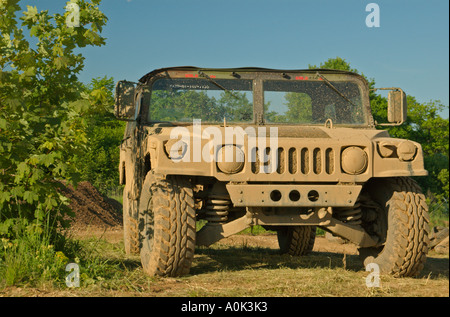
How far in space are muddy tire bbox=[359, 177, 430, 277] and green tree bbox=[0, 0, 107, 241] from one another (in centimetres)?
274

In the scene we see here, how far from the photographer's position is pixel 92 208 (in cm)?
1379

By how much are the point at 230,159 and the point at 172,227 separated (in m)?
0.73

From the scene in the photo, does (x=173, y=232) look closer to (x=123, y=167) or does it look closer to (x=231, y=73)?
(x=231, y=73)

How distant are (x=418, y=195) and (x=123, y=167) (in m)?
3.99

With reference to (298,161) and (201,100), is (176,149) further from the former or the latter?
(201,100)

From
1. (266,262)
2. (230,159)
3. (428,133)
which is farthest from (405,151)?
(428,133)

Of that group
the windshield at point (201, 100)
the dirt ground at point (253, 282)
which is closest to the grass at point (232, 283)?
the dirt ground at point (253, 282)

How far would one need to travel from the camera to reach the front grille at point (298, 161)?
5.46 metres

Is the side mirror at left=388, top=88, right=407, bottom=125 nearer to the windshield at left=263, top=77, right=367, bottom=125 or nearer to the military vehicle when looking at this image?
the military vehicle

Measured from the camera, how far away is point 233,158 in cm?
538

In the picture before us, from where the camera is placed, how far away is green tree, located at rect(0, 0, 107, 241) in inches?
204

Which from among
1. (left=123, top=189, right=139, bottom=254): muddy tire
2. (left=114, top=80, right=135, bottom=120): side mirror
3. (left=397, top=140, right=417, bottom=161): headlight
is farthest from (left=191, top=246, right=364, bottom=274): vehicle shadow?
(left=114, top=80, right=135, bottom=120): side mirror

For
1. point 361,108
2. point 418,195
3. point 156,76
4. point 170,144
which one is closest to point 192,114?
point 156,76

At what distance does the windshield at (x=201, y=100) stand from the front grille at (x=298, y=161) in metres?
1.14
